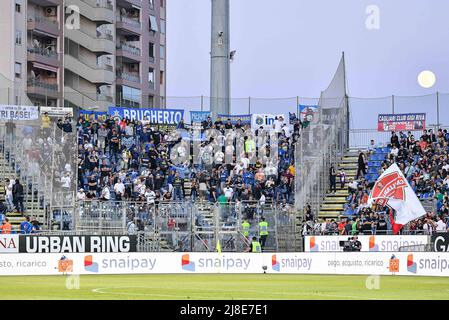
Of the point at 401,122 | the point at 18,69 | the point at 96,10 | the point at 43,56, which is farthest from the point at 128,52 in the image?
the point at 401,122

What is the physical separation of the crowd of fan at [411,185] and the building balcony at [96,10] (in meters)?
54.6

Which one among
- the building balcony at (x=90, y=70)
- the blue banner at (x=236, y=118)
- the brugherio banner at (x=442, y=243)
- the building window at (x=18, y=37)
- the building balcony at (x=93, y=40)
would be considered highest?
the building balcony at (x=93, y=40)

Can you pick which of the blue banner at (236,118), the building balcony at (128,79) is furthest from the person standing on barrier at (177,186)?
the building balcony at (128,79)

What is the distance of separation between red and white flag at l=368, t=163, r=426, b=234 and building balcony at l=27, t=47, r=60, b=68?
57244 millimetres

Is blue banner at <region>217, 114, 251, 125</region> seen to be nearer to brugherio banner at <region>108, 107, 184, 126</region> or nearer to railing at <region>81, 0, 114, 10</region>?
brugherio banner at <region>108, 107, 184, 126</region>

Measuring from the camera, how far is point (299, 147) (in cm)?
5447

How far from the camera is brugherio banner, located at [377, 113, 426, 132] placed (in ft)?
199

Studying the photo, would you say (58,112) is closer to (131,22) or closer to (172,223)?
(172,223)

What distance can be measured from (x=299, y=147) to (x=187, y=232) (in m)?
7.86

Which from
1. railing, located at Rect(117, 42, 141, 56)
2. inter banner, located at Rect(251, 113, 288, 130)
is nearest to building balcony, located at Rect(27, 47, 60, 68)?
railing, located at Rect(117, 42, 141, 56)

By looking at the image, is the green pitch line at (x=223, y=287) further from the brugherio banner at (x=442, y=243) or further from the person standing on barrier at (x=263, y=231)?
the person standing on barrier at (x=263, y=231)

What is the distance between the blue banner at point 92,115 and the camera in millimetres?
61972
